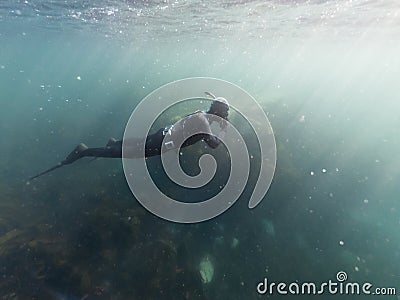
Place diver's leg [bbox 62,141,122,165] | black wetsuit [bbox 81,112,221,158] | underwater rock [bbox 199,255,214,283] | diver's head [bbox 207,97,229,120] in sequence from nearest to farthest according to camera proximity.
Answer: diver's head [bbox 207,97,229,120]
black wetsuit [bbox 81,112,221,158]
underwater rock [bbox 199,255,214,283]
diver's leg [bbox 62,141,122,165]

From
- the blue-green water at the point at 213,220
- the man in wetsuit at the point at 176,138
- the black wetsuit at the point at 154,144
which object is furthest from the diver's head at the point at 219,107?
the blue-green water at the point at 213,220

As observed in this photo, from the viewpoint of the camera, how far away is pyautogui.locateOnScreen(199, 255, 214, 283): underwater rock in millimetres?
8463

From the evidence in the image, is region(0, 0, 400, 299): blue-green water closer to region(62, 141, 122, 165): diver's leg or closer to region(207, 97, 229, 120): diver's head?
region(62, 141, 122, 165): diver's leg

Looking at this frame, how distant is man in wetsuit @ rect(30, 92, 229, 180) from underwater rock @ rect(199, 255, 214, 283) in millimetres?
3788

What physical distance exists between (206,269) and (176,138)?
168 inches

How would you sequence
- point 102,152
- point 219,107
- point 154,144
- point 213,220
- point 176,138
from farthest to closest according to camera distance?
point 213,220 < point 102,152 < point 154,144 < point 176,138 < point 219,107

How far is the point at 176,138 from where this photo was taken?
7.54 meters

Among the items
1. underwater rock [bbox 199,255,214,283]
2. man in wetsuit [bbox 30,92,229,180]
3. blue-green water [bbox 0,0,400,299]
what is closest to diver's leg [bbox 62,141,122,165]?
man in wetsuit [bbox 30,92,229,180]

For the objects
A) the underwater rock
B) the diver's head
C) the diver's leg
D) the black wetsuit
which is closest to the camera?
the diver's head

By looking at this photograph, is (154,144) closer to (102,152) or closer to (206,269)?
(102,152)

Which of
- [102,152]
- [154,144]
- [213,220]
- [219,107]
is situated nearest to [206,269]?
[213,220]

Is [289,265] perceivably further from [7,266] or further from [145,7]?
[145,7]

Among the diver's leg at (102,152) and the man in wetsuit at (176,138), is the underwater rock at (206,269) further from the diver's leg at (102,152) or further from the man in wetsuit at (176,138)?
the diver's leg at (102,152)

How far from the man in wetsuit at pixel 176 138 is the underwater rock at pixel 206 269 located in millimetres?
3788
